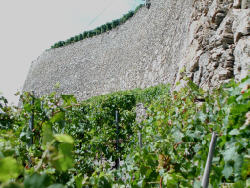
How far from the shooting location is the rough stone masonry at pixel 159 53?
148 inches

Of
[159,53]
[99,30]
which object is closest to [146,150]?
[159,53]

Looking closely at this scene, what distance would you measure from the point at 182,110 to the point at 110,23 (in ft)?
76.6

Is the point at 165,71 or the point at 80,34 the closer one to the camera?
the point at 165,71

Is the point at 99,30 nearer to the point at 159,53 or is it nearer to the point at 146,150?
Answer: the point at 159,53

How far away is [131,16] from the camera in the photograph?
20703 mm

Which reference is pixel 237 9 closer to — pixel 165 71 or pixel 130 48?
pixel 165 71

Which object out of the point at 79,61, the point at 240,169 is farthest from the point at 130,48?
the point at 240,169

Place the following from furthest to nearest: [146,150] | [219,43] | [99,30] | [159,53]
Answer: [99,30]
[159,53]
[219,43]
[146,150]

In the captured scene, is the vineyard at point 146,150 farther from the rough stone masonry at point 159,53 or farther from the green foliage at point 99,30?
the green foliage at point 99,30

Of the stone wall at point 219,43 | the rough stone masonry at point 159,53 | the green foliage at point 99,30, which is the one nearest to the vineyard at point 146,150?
the rough stone masonry at point 159,53

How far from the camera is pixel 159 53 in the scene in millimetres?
13352

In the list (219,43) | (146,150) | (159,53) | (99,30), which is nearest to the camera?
(146,150)

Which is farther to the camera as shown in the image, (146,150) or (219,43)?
(219,43)

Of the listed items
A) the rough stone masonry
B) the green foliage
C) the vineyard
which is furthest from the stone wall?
the green foliage
